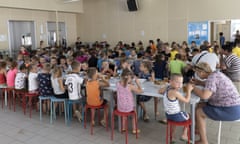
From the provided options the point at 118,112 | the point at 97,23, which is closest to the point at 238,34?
the point at 97,23

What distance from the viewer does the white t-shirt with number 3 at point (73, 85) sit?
13.5 feet

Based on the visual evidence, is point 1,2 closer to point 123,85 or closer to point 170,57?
point 170,57

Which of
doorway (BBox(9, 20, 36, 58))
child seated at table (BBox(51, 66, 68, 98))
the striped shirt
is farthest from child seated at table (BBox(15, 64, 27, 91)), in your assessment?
doorway (BBox(9, 20, 36, 58))

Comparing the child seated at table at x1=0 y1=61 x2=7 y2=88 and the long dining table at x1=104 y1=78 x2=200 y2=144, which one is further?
the child seated at table at x1=0 y1=61 x2=7 y2=88

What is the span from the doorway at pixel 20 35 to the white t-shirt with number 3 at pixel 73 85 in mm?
7385

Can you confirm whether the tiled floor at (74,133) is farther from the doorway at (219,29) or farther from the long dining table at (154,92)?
the doorway at (219,29)

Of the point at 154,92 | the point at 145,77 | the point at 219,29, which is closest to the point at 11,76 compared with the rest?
the point at 145,77

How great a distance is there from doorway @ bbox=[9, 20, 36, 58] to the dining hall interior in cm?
5

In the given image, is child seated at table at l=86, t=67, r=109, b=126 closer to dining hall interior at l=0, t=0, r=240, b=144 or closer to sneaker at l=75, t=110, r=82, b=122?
dining hall interior at l=0, t=0, r=240, b=144

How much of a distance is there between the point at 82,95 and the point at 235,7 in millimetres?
7522

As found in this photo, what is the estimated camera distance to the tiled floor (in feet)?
11.8

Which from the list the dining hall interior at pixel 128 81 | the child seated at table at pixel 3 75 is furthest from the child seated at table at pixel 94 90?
the child seated at table at pixel 3 75

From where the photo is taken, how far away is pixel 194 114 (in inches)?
126

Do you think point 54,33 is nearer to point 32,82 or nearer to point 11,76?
point 11,76
